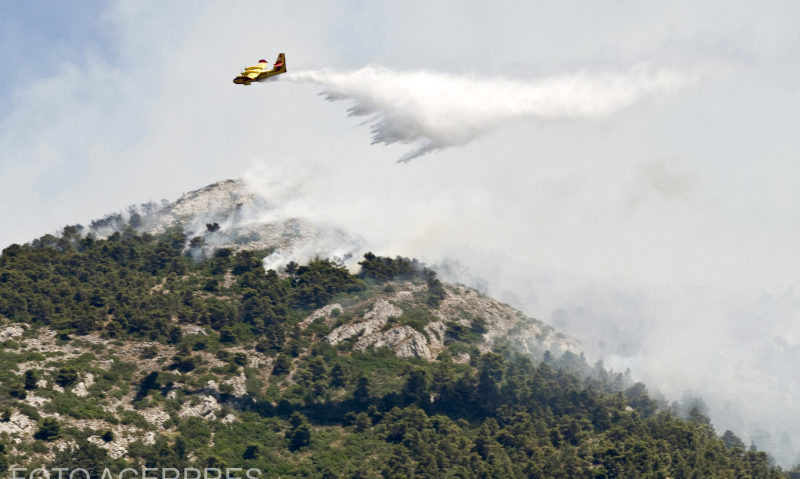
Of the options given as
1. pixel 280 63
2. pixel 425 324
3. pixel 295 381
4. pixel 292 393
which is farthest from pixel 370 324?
pixel 280 63

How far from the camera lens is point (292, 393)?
152 meters

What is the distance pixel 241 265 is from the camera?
626 ft

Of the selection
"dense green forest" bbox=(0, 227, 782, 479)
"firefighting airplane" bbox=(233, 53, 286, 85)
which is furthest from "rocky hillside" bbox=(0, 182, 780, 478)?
"firefighting airplane" bbox=(233, 53, 286, 85)

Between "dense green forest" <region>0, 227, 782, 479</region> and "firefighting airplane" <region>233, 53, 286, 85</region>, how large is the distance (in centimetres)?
4847

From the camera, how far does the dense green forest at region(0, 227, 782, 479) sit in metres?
131

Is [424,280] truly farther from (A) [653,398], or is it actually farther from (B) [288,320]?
(A) [653,398]

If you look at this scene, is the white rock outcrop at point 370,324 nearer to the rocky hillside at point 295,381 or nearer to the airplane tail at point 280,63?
the rocky hillside at point 295,381

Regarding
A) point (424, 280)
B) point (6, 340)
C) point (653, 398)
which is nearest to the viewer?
point (6, 340)

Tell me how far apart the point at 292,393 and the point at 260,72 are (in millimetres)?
52696

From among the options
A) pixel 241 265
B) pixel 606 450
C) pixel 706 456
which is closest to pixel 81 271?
pixel 241 265

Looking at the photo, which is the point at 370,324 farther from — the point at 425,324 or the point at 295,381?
the point at 295,381

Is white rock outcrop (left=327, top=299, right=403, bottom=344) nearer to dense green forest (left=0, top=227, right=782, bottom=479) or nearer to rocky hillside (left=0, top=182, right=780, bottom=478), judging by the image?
rocky hillside (left=0, top=182, right=780, bottom=478)

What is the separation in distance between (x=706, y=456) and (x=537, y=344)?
184 feet

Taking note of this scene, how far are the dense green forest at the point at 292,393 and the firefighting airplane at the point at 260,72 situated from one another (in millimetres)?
48471
